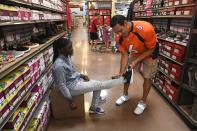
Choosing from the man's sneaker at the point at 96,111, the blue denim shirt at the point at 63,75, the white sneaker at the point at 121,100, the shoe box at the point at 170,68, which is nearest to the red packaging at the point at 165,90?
the shoe box at the point at 170,68

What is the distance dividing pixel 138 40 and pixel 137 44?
0.07 m

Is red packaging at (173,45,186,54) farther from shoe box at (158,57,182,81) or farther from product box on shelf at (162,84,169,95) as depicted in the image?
product box on shelf at (162,84,169,95)

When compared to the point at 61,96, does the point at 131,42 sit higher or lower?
higher

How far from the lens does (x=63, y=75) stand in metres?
2.03

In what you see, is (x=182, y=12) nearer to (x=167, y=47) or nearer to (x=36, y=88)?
(x=167, y=47)

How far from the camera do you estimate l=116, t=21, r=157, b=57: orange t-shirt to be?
2211 millimetres

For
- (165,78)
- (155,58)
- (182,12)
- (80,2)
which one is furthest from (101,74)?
(80,2)

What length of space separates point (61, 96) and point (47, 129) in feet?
1.58

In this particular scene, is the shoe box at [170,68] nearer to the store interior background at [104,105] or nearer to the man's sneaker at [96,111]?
the store interior background at [104,105]

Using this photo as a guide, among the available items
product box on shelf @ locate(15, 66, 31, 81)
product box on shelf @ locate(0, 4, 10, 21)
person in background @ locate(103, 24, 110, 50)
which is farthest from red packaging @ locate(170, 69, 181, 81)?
person in background @ locate(103, 24, 110, 50)

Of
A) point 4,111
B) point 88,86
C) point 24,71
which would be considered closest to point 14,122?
point 4,111

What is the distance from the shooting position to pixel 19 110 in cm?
161

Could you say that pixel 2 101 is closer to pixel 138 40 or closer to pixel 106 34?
pixel 138 40

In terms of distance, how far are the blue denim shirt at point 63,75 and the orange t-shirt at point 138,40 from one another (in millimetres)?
893
